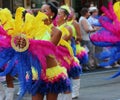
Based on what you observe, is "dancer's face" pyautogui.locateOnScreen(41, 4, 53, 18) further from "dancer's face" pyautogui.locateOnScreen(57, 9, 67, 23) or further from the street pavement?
the street pavement

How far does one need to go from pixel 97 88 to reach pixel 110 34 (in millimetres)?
5032

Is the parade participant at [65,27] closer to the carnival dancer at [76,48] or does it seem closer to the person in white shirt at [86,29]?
the carnival dancer at [76,48]

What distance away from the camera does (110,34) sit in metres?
4.76

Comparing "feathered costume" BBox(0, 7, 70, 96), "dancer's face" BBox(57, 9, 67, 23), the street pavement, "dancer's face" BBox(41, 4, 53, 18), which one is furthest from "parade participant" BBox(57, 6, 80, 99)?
"feathered costume" BBox(0, 7, 70, 96)

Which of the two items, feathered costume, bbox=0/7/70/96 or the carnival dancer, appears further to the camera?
the carnival dancer

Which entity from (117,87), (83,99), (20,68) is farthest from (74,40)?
(20,68)

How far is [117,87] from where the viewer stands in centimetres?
980

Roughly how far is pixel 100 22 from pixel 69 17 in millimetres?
3284

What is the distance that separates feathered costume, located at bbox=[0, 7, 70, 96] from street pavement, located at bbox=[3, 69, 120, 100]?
3437mm

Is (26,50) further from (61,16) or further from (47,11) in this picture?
(61,16)

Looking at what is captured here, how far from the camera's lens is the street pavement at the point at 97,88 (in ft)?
28.5

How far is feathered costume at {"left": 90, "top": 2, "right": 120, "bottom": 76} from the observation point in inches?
185

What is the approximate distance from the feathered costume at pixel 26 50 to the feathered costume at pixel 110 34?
597 mm

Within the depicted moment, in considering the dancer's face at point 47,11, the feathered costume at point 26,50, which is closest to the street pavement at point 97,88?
the dancer's face at point 47,11
